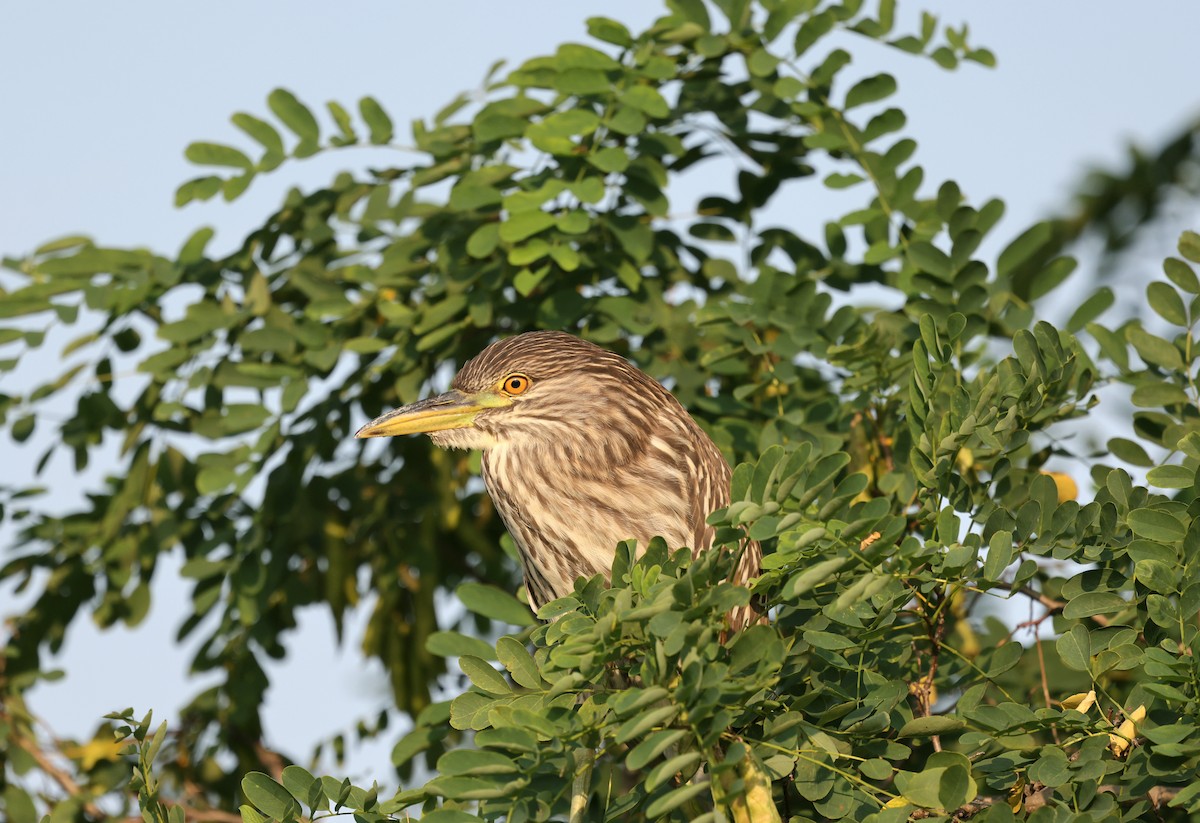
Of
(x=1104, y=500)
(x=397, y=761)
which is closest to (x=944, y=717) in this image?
(x=1104, y=500)

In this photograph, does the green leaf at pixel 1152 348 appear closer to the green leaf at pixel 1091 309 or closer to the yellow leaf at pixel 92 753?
the green leaf at pixel 1091 309

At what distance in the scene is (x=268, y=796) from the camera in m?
2.11

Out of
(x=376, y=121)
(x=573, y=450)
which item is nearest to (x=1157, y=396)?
(x=573, y=450)

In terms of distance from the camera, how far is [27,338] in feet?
12.3

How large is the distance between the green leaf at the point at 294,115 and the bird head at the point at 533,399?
2.82ft

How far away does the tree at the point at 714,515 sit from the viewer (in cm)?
199

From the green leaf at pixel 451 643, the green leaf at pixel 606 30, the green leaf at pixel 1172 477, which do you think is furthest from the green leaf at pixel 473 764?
the green leaf at pixel 606 30

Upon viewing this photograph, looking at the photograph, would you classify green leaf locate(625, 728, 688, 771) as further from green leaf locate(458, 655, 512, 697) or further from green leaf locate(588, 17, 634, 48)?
green leaf locate(588, 17, 634, 48)

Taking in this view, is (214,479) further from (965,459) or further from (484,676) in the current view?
(965,459)

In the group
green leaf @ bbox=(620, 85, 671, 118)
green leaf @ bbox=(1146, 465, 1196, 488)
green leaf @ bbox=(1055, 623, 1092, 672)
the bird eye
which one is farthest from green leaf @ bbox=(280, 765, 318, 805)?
green leaf @ bbox=(620, 85, 671, 118)

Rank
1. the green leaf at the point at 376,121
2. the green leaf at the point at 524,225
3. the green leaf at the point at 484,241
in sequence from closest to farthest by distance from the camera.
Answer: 1. the green leaf at the point at 524,225
2. the green leaf at the point at 484,241
3. the green leaf at the point at 376,121

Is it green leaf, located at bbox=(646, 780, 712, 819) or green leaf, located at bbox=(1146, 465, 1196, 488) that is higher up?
green leaf, located at bbox=(1146, 465, 1196, 488)

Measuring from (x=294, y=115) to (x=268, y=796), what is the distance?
2.07m

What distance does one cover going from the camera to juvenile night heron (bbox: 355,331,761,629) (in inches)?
118
